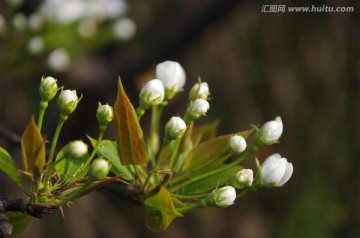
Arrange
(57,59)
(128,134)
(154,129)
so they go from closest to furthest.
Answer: (128,134) → (154,129) → (57,59)

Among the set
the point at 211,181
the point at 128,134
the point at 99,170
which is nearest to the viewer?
the point at 99,170

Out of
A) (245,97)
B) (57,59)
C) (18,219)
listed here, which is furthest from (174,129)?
(245,97)

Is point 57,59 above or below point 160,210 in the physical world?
below

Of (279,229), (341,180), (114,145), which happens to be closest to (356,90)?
(341,180)

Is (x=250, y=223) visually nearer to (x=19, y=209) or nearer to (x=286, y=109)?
(x=286, y=109)

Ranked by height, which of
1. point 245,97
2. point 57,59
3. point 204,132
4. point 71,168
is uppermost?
point 71,168

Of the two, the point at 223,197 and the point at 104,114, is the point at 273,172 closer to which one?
the point at 223,197

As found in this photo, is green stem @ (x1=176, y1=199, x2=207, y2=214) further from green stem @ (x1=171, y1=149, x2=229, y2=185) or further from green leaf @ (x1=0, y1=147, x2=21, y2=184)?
green leaf @ (x1=0, y1=147, x2=21, y2=184)
